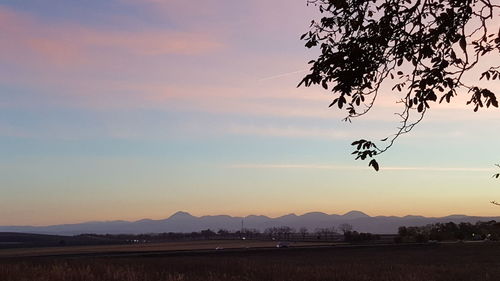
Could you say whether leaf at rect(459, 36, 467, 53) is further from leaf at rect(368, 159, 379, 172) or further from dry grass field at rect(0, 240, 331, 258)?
dry grass field at rect(0, 240, 331, 258)

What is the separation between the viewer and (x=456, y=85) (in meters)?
6.88

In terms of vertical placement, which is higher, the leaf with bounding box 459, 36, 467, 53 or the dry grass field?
the leaf with bounding box 459, 36, 467, 53

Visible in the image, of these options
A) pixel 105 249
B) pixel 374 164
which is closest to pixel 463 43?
pixel 374 164

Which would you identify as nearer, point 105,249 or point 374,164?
point 374,164

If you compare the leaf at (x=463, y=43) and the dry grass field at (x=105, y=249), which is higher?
the leaf at (x=463, y=43)

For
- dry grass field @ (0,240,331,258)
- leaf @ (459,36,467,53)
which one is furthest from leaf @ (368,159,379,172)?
dry grass field @ (0,240,331,258)

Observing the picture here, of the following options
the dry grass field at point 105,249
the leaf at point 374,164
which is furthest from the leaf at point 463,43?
the dry grass field at point 105,249

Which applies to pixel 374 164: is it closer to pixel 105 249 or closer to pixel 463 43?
pixel 463 43

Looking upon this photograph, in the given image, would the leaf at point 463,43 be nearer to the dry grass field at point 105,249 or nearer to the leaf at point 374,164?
the leaf at point 374,164

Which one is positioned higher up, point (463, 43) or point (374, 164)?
point (463, 43)

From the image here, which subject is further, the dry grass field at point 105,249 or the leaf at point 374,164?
the dry grass field at point 105,249

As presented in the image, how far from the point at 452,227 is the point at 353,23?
176m

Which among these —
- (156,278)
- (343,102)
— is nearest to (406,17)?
(343,102)

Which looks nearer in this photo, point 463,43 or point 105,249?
point 463,43
